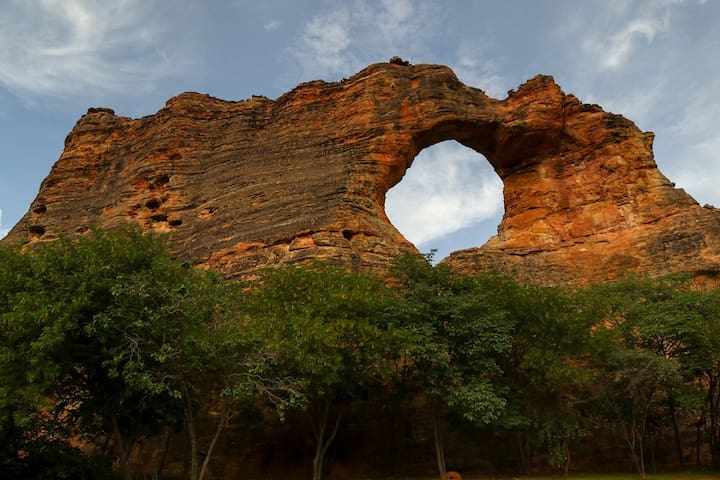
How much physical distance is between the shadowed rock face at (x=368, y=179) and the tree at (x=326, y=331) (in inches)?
218

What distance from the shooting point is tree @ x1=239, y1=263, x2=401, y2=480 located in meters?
14.4

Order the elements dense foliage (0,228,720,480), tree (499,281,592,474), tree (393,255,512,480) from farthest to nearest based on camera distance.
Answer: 1. tree (499,281,592,474)
2. tree (393,255,512,480)
3. dense foliage (0,228,720,480)

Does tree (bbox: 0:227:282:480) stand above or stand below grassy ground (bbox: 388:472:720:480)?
above

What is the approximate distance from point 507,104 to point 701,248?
1236 centimetres

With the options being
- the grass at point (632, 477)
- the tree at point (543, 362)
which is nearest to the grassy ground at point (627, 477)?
the grass at point (632, 477)

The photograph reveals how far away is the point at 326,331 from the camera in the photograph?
48.1ft

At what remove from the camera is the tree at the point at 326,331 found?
14422mm

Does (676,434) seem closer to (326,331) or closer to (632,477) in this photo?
(632,477)

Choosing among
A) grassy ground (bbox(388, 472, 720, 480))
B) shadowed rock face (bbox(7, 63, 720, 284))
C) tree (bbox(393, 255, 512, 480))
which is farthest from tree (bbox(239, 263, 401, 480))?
shadowed rock face (bbox(7, 63, 720, 284))

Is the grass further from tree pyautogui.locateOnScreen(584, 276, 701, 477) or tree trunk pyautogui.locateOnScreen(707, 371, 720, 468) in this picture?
tree trunk pyautogui.locateOnScreen(707, 371, 720, 468)

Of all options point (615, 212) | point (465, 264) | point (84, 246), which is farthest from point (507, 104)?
point (84, 246)

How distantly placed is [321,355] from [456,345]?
4735mm

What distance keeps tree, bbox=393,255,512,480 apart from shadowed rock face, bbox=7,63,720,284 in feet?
19.5

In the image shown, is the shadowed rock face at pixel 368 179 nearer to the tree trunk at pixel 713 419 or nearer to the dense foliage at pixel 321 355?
the dense foliage at pixel 321 355
